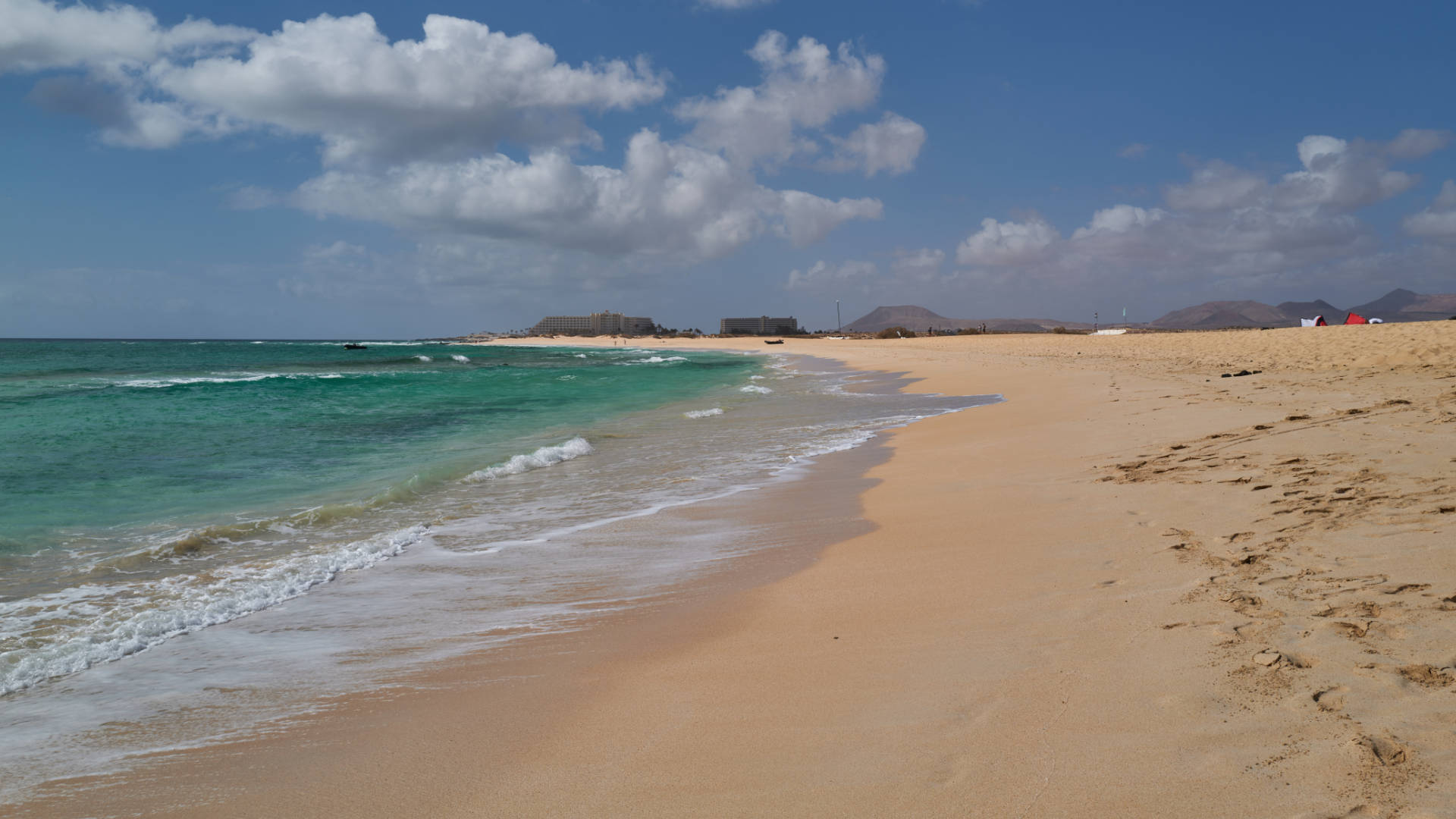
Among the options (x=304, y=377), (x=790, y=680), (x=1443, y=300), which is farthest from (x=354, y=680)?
(x=1443, y=300)

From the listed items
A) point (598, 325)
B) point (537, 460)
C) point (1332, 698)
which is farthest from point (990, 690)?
point (598, 325)

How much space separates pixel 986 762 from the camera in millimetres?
2086

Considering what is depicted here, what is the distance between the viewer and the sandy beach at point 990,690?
77.7 inches

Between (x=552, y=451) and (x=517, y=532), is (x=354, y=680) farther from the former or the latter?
(x=552, y=451)

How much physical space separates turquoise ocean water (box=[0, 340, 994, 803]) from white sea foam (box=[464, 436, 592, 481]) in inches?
1.6

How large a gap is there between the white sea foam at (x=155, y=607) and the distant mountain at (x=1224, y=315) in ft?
373

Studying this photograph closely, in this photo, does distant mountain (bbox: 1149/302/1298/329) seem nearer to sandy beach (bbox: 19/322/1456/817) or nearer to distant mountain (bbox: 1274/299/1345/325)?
distant mountain (bbox: 1274/299/1345/325)

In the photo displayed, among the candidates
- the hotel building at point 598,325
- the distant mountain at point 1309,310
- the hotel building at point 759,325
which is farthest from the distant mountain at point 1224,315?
the hotel building at point 598,325

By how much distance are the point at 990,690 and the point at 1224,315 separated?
131 m

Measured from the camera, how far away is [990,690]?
2521 mm

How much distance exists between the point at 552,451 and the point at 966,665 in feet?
25.6

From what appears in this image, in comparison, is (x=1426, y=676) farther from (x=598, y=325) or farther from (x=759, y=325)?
(x=598, y=325)

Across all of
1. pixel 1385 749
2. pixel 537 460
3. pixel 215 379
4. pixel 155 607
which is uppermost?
pixel 215 379

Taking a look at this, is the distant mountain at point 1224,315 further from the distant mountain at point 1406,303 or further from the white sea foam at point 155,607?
the white sea foam at point 155,607
